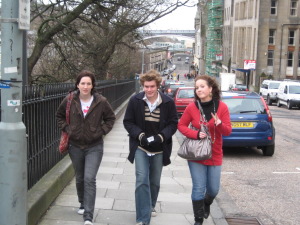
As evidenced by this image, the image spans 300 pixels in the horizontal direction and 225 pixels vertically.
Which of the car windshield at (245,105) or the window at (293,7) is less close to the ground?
the window at (293,7)

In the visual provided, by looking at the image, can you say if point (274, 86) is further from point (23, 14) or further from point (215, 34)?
point (215, 34)

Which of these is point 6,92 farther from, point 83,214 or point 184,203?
point 184,203

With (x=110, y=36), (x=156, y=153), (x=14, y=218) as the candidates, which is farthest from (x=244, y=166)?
(x=110, y=36)

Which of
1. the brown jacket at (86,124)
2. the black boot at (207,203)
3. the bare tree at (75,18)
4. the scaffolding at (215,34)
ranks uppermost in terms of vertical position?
the scaffolding at (215,34)

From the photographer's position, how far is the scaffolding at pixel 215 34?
→ 9550 centimetres

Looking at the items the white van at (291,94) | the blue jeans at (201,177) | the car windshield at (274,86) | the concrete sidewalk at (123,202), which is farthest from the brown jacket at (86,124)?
the car windshield at (274,86)

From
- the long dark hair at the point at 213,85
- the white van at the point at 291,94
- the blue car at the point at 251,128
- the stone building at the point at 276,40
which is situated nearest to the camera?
the long dark hair at the point at 213,85

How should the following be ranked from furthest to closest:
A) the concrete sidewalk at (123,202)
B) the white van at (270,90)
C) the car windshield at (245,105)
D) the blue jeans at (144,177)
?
1. the white van at (270,90)
2. the car windshield at (245,105)
3. the concrete sidewalk at (123,202)
4. the blue jeans at (144,177)

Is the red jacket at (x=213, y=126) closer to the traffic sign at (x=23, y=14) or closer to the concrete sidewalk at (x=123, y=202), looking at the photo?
the concrete sidewalk at (x=123, y=202)

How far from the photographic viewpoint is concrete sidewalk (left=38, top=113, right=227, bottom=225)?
17.7 feet

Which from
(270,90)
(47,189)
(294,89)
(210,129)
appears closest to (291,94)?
(294,89)

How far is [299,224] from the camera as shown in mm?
5898

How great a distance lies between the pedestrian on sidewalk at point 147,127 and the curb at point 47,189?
3.64ft

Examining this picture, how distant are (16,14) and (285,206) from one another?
193 inches
